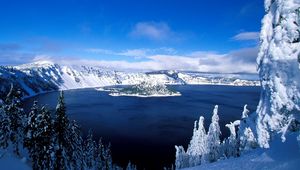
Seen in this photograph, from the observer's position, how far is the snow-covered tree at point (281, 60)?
12.3 m

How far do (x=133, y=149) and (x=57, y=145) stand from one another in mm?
74219

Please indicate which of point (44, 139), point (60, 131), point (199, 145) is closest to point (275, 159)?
point (44, 139)

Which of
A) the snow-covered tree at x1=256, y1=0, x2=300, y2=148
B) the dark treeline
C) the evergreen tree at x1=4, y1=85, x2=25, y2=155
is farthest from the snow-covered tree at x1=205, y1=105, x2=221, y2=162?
the snow-covered tree at x1=256, y1=0, x2=300, y2=148

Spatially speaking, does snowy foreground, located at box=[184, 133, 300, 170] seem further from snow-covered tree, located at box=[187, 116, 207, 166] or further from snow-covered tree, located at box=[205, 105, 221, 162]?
snow-covered tree, located at box=[187, 116, 207, 166]

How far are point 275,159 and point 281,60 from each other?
642 centimetres

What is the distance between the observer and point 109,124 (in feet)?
542

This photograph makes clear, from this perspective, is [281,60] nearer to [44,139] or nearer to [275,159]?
[275,159]

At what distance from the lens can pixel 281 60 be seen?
12977mm

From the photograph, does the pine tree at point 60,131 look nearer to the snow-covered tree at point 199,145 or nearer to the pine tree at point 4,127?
the pine tree at point 4,127

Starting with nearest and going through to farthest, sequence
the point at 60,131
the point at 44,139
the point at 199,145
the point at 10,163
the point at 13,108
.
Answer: the point at 44,139 → the point at 60,131 → the point at 13,108 → the point at 10,163 → the point at 199,145

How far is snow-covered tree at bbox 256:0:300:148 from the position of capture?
40.5 feet

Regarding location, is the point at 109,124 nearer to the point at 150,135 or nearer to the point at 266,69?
the point at 150,135

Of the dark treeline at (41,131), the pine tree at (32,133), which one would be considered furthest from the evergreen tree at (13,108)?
the pine tree at (32,133)

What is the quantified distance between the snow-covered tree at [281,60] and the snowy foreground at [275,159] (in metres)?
1.94
